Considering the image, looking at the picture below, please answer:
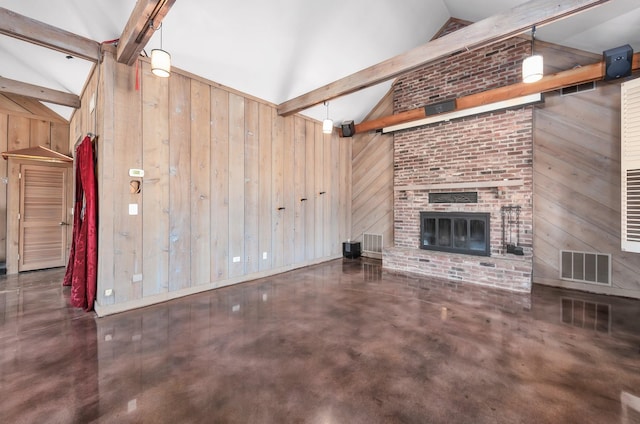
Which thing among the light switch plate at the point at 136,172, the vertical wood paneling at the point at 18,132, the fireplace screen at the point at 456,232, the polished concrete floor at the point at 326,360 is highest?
the vertical wood paneling at the point at 18,132

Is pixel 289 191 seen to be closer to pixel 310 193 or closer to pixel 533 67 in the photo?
pixel 310 193

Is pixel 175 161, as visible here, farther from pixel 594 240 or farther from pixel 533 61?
pixel 594 240

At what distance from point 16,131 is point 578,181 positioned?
31.2 ft

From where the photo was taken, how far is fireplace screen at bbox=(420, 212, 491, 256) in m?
4.87

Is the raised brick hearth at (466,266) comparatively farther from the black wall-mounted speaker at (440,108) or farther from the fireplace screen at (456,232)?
the black wall-mounted speaker at (440,108)

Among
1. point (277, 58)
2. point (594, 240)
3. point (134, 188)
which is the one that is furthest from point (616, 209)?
point (134, 188)

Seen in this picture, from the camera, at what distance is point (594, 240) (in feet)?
13.3

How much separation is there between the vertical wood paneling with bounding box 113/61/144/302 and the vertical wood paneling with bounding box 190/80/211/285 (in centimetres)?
67

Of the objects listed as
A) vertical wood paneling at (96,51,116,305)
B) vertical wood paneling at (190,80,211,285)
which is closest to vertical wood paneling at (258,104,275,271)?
vertical wood paneling at (190,80,211,285)

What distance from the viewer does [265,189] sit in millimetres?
4961

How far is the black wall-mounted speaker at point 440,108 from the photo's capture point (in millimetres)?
4840

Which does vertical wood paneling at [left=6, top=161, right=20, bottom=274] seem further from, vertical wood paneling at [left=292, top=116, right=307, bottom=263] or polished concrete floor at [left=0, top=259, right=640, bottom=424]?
vertical wood paneling at [left=292, top=116, right=307, bottom=263]

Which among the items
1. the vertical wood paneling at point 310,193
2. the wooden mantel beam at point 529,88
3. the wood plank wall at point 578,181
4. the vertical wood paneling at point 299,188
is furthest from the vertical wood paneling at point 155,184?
the wood plank wall at point 578,181

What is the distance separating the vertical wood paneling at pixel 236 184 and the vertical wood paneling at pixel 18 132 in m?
4.15
